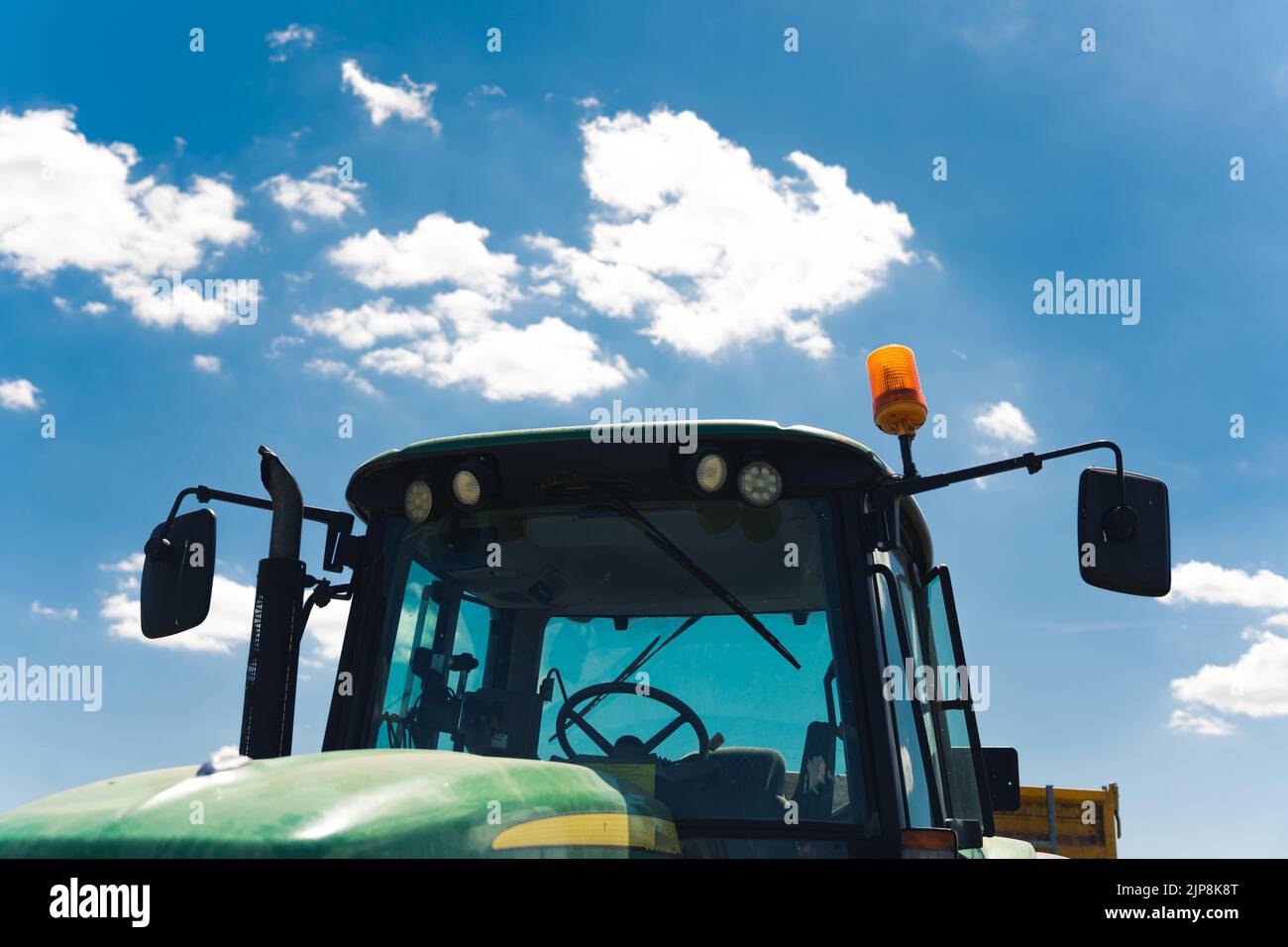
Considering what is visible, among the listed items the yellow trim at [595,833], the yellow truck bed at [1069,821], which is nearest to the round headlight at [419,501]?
the yellow trim at [595,833]

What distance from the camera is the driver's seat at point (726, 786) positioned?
9.48ft

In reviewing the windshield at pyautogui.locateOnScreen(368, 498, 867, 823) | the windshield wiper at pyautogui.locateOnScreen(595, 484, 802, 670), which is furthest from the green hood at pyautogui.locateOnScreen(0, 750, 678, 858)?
the windshield wiper at pyautogui.locateOnScreen(595, 484, 802, 670)

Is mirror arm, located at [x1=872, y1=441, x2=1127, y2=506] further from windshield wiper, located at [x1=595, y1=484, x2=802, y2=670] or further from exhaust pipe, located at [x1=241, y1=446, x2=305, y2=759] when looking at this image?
exhaust pipe, located at [x1=241, y1=446, x2=305, y2=759]

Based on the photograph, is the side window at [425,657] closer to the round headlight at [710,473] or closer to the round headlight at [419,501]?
the round headlight at [419,501]

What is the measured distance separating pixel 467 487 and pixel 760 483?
81 cm

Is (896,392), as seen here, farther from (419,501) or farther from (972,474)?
(419,501)

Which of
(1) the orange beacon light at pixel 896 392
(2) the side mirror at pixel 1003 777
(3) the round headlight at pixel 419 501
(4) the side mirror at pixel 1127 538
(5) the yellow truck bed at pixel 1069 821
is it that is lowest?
(5) the yellow truck bed at pixel 1069 821

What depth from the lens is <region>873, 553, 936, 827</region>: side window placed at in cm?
302

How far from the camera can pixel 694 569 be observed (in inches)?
122

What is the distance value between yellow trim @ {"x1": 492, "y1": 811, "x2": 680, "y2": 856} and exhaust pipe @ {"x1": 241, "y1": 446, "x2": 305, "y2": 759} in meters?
1.11

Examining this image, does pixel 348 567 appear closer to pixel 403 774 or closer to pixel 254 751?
pixel 254 751
